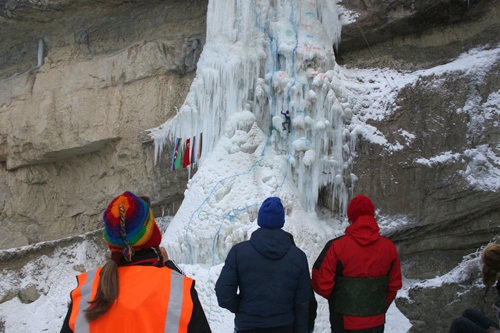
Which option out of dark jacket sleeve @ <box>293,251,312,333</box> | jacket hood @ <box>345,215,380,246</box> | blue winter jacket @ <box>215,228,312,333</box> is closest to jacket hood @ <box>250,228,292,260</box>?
blue winter jacket @ <box>215,228,312,333</box>

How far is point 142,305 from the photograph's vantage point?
5.73 feet

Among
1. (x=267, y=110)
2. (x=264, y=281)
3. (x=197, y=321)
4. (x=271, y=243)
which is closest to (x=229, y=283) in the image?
(x=264, y=281)

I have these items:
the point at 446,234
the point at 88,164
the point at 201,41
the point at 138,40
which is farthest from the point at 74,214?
the point at 446,234

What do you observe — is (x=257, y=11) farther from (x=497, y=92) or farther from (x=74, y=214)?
(x=74, y=214)

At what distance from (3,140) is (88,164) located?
1.81 m

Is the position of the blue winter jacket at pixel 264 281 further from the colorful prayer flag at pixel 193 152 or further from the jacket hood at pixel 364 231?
the colorful prayer flag at pixel 193 152

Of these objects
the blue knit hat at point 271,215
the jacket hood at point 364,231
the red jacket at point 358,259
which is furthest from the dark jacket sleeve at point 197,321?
the jacket hood at point 364,231

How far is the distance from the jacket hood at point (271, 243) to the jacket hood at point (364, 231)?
1.53ft

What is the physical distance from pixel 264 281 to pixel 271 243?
8.5 inches

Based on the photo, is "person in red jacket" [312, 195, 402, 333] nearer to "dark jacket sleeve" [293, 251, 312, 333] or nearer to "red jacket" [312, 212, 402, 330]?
"red jacket" [312, 212, 402, 330]

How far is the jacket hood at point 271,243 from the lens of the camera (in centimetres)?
270

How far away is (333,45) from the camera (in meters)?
6.88

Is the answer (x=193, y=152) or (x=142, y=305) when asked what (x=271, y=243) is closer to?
(x=142, y=305)

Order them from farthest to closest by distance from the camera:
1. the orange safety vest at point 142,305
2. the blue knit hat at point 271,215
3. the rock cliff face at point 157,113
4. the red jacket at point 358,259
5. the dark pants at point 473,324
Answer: the rock cliff face at point 157,113 → the dark pants at point 473,324 → the red jacket at point 358,259 → the blue knit hat at point 271,215 → the orange safety vest at point 142,305
